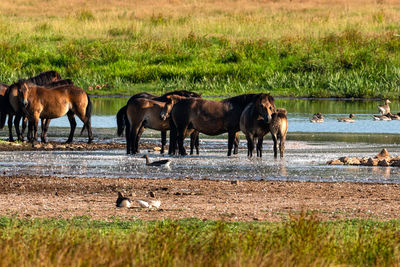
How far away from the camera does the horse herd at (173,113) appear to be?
58.2 feet

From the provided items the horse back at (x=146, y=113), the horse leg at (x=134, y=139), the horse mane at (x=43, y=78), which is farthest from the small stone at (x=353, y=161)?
the horse mane at (x=43, y=78)

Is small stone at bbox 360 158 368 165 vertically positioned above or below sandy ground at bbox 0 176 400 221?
below

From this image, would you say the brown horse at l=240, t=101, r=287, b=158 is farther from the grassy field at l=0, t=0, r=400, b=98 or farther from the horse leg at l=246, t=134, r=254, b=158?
the grassy field at l=0, t=0, r=400, b=98

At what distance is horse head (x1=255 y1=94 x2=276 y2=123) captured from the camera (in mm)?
17453

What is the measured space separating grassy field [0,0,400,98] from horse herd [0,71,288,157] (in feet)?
44.3

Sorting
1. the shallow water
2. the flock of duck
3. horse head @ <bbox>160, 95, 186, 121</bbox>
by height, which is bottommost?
the shallow water

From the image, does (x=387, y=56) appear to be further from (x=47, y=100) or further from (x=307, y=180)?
(x=307, y=180)

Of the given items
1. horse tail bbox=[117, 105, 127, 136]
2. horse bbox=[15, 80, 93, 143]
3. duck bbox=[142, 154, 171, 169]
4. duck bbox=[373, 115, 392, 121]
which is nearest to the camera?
duck bbox=[142, 154, 171, 169]

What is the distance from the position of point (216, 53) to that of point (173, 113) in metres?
21.7

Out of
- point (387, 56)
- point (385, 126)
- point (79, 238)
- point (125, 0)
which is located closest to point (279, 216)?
point (79, 238)

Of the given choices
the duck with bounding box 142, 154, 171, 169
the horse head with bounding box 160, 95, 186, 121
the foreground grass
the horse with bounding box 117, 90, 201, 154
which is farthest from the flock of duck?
the foreground grass

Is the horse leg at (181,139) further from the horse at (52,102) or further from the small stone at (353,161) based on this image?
the small stone at (353,161)

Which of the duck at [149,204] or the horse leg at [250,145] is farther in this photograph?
the horse leg at [250,145]

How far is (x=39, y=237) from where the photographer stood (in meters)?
8.34
